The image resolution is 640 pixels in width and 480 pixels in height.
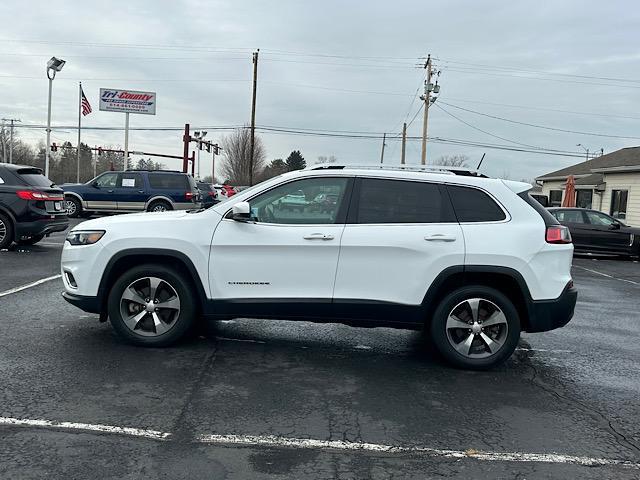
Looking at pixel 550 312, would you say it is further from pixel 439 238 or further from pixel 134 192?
pixel 134 192

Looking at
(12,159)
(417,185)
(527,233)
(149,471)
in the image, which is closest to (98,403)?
(149,471)

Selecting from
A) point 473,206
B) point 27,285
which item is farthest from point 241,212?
point 27,285

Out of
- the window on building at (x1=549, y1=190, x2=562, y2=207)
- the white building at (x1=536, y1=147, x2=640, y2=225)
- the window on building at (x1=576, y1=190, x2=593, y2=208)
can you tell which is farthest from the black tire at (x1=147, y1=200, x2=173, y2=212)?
the window on building at (x1=549, y1=190, x2=562, y2=207)

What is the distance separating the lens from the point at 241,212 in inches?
194

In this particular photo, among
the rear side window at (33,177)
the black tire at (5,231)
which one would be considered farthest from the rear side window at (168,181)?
the black tire at (5,231)

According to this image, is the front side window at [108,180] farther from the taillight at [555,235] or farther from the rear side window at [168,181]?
the taillight at [555,235]

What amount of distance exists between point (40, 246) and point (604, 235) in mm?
15323

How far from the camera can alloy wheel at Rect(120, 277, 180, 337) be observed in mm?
5215

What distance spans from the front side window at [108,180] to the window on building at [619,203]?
71.2ft

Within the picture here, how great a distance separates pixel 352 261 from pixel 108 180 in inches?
680

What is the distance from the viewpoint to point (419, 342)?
19.7 ft

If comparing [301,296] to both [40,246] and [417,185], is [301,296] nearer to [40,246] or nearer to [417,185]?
[417,185]

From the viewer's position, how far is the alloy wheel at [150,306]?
521 cm

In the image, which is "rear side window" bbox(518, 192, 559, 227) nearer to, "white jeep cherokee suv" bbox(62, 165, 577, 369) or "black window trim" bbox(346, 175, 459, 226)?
"white jeep cherokee suv" bbox(62, 165, 577, 369)
